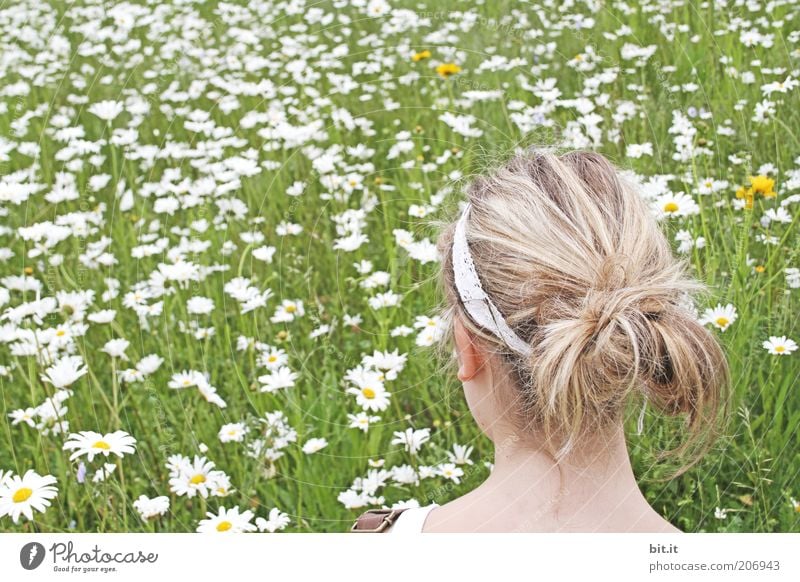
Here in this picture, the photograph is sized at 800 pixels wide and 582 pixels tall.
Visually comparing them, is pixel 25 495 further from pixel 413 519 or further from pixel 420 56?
pixel 420 56

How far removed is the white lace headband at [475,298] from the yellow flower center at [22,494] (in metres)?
0.59

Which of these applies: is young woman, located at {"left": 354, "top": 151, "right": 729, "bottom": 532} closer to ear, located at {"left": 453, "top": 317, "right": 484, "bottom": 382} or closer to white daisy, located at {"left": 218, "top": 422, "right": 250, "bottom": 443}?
ear, located at {"left": 453, "top": 317, "right": 484, "bottom": 382}

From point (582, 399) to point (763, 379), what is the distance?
1.94 ft

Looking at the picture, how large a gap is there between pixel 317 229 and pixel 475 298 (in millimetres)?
879

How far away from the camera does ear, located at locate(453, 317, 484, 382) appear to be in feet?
2.85

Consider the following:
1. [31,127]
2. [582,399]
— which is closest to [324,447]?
[582,399]

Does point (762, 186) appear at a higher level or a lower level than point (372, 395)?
higher

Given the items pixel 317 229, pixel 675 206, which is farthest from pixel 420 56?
pixel 675 206

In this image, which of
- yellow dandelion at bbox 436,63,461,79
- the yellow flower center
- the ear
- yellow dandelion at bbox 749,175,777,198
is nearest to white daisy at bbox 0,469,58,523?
the yellow flower center

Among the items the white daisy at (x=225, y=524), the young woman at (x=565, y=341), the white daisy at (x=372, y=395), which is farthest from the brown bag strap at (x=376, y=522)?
the white daisy at (x=372, y=395)

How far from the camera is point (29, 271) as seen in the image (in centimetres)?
152

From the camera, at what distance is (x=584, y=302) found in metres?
0.79

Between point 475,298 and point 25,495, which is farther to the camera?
point 25,495
